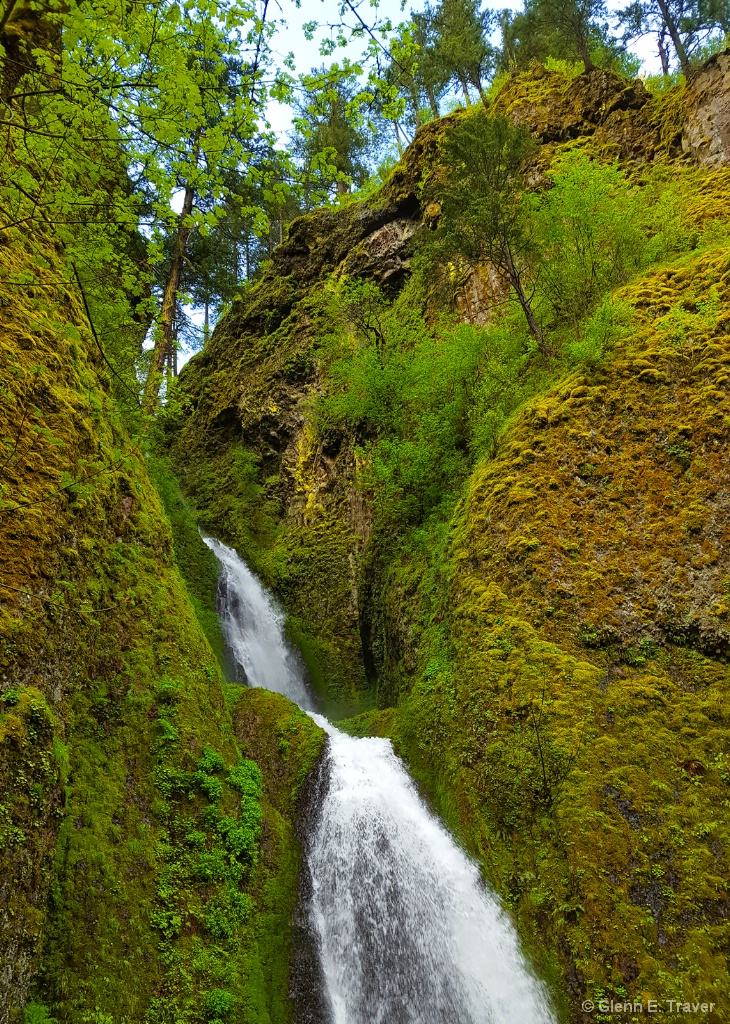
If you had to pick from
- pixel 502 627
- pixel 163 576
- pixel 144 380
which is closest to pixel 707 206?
pixel 502 627

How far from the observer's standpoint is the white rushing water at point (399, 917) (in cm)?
602

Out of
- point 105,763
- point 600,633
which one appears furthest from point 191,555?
point 600,633

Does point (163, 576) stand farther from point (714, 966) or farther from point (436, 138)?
point (436, 138)

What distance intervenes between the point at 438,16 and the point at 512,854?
3294cm

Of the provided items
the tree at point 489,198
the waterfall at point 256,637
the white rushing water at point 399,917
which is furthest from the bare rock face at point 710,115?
the waterfall at point 256,637

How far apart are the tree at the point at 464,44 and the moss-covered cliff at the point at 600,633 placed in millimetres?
11011

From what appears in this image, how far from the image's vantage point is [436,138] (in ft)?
63.2

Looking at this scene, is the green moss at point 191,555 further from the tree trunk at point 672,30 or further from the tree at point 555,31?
the tree trunk at point 672,30

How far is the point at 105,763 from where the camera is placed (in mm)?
6152

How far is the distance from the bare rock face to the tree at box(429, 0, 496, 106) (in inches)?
391

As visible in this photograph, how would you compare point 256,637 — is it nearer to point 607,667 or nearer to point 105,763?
point 105,763

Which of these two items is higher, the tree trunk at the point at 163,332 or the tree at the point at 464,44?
the tree at the point at 464,44

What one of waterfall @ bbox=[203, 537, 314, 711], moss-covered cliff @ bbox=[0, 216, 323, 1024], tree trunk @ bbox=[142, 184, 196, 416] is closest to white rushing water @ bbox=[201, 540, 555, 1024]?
moss-covered cliff @ bbox=[0, 216, 323, 1024]

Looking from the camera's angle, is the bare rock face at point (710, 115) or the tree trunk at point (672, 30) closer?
the bare rock face at point (710, 115)
